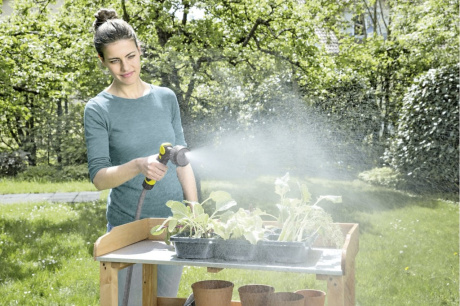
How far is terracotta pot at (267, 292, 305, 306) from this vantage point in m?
1.94

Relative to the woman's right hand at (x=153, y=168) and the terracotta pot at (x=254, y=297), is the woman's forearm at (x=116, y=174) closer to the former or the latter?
the woman's right hand at (x=153, y=168)

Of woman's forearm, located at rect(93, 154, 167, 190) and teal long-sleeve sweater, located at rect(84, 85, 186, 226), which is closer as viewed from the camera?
woman's forearm, located at rect(93, 154, 167, 190)

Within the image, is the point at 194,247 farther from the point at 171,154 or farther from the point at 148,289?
the point at 148,289

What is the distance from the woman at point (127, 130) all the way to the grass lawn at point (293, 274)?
1.90m

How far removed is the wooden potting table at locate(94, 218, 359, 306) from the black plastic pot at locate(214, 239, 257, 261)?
23 millimetres

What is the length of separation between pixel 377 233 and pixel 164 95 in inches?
172

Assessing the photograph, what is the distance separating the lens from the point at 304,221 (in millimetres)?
1939

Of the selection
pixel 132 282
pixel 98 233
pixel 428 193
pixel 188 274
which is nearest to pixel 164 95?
pixel 132 282

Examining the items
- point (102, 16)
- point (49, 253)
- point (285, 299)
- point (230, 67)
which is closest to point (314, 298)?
point (285, 299)

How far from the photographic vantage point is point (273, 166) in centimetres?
1122

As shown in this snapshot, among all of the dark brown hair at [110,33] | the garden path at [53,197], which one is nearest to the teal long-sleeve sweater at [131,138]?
the dark brown hair at [110,33]

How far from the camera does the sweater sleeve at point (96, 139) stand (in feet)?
7.48

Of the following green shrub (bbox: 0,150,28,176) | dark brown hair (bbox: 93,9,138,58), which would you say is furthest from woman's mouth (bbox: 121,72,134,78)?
green shrub (bbox: 0,150,28,176)

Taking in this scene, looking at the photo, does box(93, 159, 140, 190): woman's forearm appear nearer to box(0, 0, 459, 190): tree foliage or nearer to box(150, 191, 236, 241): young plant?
box(150, 191, 236, 241): young plant
